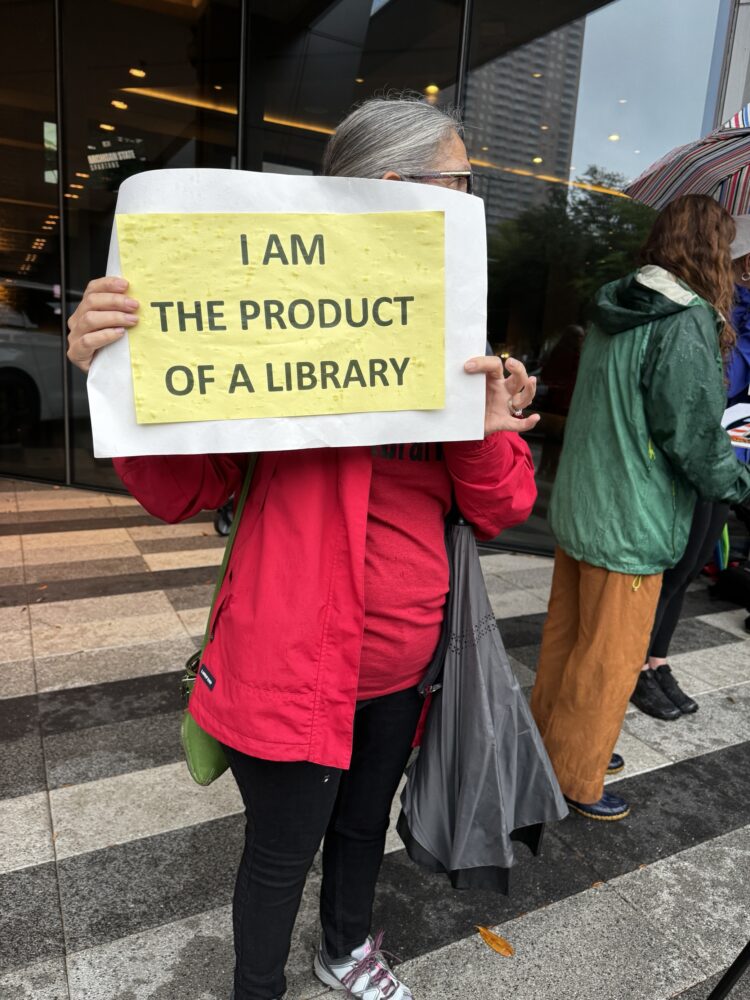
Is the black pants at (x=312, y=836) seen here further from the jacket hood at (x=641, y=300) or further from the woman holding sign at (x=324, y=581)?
the jacket hood at (x=641, y=300)

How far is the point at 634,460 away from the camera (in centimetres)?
241

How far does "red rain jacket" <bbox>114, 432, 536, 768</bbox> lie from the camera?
127 centimetres

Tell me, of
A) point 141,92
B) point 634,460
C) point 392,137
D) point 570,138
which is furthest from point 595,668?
point 141,92

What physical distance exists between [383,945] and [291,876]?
2.61 feet

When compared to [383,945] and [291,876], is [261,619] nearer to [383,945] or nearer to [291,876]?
[291,876]

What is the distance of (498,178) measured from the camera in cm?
567

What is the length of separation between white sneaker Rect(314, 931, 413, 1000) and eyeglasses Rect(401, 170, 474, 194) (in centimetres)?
174

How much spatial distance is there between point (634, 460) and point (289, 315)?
156 centimetres

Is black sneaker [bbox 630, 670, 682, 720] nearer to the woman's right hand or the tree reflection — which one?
the tree reflection

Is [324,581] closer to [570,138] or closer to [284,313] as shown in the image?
[284,313]

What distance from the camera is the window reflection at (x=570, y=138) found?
17.8 ft

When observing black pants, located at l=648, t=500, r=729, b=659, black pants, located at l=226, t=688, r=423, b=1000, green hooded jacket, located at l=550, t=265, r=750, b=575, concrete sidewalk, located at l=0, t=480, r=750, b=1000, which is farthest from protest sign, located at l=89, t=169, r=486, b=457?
black pants, located at l=648, t=500, r=729, b=659

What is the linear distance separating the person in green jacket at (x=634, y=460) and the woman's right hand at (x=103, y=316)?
1693 mm

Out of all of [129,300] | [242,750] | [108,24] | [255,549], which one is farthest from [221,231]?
[108,24]
